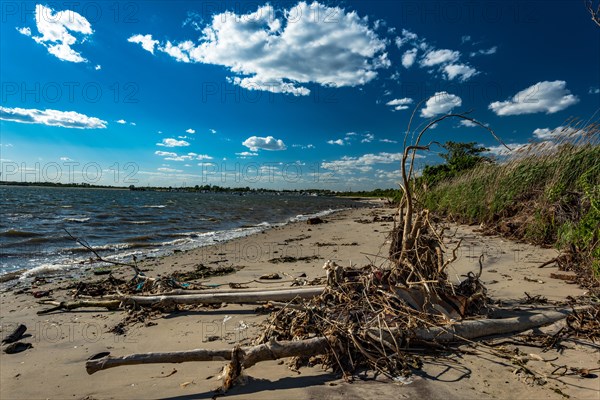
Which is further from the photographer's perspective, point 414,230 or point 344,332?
point 414,230

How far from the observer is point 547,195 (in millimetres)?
6961

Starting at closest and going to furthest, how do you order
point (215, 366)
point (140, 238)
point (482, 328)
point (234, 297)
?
point (215, 366)
point (482, 328)
point (234, 297)
point (140, 238)

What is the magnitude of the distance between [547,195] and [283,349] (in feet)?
23.0

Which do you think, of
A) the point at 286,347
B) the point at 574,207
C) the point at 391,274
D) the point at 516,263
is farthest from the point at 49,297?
the point at 574,207

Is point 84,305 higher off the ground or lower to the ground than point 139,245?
higher

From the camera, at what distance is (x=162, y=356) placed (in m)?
2.55

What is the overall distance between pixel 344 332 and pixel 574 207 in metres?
6.01

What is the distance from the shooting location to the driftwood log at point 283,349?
253 centimetres

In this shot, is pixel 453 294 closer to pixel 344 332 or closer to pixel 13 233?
pixel 344 332

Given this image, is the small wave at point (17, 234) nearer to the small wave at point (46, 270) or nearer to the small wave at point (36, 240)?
the small wave at point (36, 240)

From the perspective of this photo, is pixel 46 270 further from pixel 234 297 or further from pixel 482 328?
pixel 482 328

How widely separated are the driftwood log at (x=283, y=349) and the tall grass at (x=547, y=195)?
1625 millimetres

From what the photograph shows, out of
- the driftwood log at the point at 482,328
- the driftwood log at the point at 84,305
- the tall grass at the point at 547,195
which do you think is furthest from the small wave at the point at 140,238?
the driftwood log at the point at 482,328

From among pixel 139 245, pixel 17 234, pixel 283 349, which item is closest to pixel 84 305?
pixel 283 349
